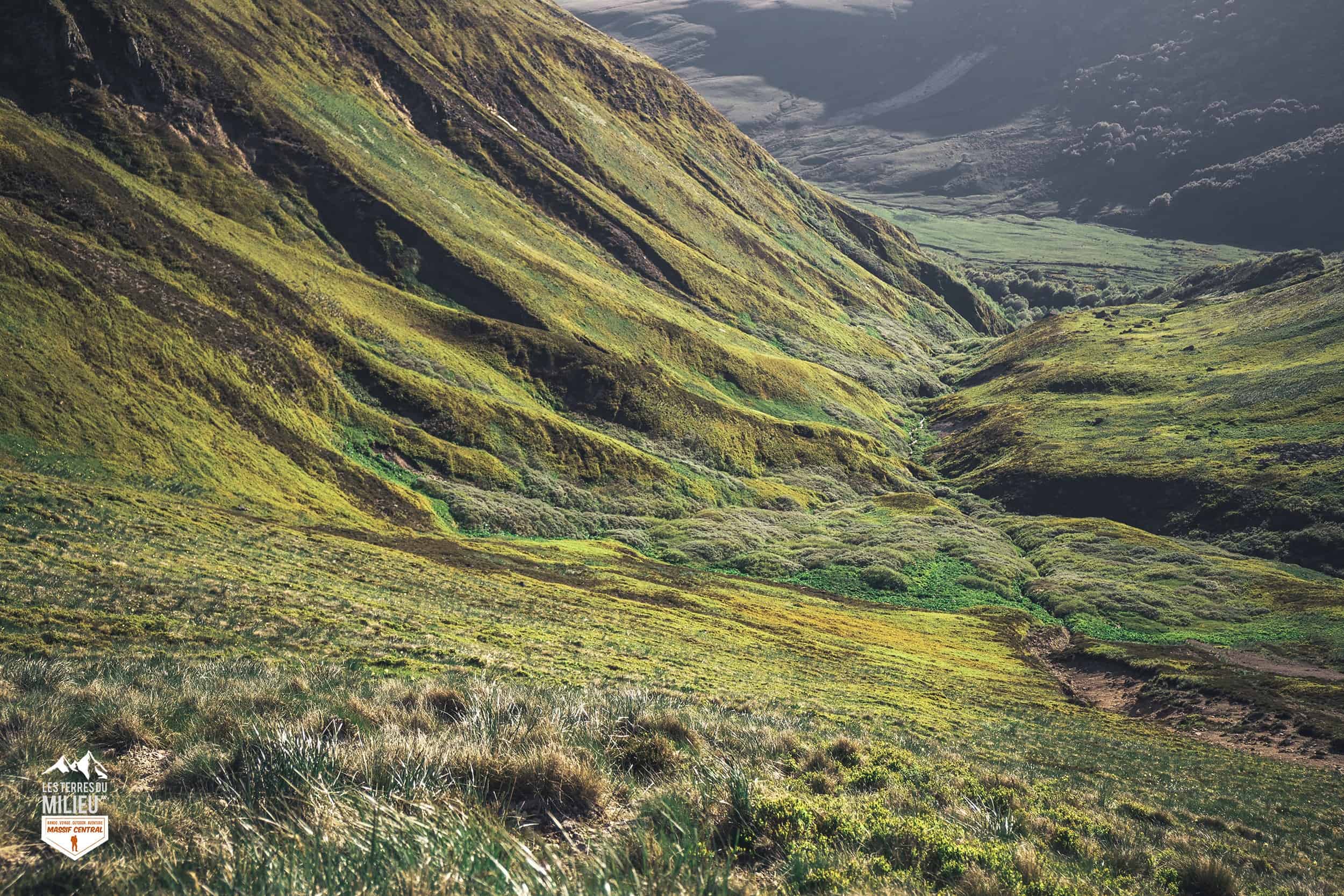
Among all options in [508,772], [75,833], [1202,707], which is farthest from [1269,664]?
[75,833]

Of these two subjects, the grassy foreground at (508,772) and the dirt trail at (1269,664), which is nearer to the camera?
the grassy foreground at (508,772)

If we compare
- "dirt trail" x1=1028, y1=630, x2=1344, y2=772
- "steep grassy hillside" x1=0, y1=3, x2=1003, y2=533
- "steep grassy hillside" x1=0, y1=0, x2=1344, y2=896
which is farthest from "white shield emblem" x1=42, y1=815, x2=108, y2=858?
"steep grassy hillside" x1=0, y1=3, x2=1003, y2=533

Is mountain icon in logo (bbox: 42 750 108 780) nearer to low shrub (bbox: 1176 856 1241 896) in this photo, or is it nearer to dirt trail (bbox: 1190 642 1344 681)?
low shrub (bbox: 1176 856 1241 896)

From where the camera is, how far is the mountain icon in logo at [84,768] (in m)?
5.86

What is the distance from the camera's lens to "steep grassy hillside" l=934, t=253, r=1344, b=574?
84250 millimetres

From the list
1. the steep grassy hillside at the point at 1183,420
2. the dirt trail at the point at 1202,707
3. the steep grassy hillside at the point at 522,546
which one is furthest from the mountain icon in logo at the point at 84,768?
the steep grassy hillside at the point at 1183,420

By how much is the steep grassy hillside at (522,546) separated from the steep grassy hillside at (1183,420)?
1.38 meters

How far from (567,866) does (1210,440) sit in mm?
118757

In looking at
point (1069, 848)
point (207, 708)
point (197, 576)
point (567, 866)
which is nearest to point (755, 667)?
point (197, 576)

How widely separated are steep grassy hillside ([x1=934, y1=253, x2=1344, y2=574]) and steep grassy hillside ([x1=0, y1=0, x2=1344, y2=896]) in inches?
54.4

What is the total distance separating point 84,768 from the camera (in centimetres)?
605

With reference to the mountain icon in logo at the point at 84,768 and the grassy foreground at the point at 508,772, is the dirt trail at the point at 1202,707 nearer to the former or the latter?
the grassy foreground at the point at 508,772

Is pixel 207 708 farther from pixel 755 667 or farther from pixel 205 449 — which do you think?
pixel 205 449

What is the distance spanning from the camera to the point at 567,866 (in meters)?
4.63
